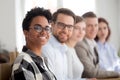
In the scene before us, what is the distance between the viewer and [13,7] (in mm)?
2010

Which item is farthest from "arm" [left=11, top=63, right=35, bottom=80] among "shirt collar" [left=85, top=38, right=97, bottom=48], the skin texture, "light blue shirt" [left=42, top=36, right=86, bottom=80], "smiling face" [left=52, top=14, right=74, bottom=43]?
"shirt collar" [left=85, top=38, right=97, bottom=48]

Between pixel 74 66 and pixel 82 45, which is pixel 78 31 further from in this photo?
pixel 74 66

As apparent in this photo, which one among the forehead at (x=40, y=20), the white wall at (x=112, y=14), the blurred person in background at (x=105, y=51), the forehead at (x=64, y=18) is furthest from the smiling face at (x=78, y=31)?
the white wall at (x=112, y=14)

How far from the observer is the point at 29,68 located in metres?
0.97

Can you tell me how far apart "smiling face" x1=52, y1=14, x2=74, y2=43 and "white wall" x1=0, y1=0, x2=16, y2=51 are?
64 centimetres

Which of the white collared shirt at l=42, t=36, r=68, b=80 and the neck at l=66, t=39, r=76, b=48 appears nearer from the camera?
the white collared shirt at l=42, t=36, r=68, b=80

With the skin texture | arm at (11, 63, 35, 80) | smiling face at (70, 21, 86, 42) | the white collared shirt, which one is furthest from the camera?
smiling face at (70, 21, 86, 42)

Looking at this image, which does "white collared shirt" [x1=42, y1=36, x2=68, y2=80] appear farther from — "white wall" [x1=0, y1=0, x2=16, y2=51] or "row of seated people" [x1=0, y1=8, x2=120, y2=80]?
"white wall" [x1=0, y1=0, x2=16, y2=51]

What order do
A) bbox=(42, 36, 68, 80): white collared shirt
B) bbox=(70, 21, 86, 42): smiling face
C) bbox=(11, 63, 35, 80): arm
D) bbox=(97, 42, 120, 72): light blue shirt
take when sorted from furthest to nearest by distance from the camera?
1. bbox=(97, 42, 120, 72): light blue shirt
2. bbox=(70, 21, 86, 42): smiling face
3. bbox=(42, 36, 68, 80): white collared shirt
4. bbox=(11, 63, 35, 80): arm

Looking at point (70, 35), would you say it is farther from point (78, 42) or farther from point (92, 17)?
point (92, 17)

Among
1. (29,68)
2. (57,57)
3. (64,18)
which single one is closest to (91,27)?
(64,18)

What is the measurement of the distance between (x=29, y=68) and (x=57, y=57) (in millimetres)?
449

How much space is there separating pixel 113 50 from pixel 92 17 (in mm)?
431

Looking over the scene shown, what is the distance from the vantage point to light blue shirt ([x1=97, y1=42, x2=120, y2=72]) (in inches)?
75.9
